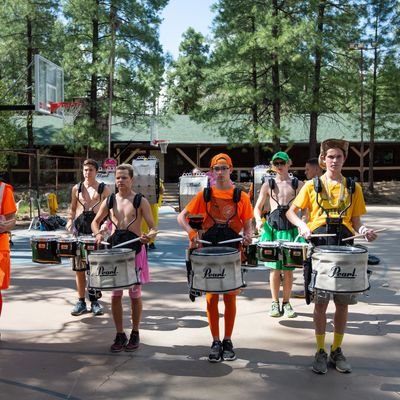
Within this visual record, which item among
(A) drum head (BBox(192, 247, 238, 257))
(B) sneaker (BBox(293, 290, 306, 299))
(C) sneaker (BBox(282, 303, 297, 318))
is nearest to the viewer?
(A) drum head (BBox(192, 247, 238, 257))

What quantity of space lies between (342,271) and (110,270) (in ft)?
6.22

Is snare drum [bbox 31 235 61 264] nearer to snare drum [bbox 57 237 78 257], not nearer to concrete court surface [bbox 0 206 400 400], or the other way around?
snare drum [bbox 57 237 78 257]

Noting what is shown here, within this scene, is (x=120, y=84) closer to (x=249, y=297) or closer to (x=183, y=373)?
(x=249, y=297)

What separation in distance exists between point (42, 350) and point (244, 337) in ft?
6.35

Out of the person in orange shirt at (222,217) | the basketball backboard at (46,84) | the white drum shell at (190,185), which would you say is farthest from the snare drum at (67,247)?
the basketball backboard at (46,84)

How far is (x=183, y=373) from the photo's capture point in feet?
13.5

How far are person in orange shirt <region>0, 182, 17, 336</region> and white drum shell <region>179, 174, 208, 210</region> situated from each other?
6.35m

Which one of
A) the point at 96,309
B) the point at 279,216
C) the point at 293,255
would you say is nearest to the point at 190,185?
the point at 279,216

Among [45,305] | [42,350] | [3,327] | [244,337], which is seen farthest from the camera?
[45,305]

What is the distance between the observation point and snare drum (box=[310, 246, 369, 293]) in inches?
151

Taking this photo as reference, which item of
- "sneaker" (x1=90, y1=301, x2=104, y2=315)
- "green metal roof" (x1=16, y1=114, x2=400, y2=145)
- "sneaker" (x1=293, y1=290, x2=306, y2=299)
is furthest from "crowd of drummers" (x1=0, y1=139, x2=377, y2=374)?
"green metal roof" (x1=16, y1=114, x2=400, y2=145)

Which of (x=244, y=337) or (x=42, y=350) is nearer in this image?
(x=42, y=350)

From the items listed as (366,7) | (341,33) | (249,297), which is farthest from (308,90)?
(249,297)

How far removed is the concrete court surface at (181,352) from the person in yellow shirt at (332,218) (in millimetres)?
189
